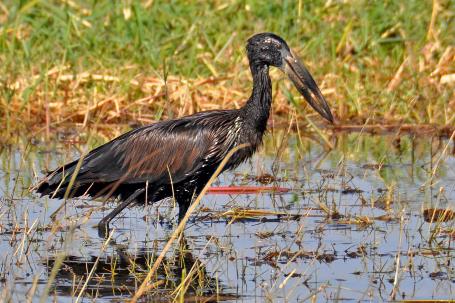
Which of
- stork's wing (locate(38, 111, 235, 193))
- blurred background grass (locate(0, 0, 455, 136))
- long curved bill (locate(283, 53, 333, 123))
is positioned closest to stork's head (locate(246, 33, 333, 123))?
long curved bill (locate(283, 53, 333, 123))

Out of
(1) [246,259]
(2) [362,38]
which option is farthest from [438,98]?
(1) [246,259]

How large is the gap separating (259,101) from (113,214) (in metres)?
1.24

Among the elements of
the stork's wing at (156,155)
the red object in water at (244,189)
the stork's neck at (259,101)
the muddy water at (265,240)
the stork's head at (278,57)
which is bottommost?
the muddy water at (265,240)

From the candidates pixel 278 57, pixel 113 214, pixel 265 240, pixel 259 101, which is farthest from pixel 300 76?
pixel 113 214

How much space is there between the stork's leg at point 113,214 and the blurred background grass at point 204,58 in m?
2.89

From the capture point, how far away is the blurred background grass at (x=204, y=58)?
11.7m

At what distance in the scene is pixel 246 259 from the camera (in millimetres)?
6832

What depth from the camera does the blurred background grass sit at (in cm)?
1166

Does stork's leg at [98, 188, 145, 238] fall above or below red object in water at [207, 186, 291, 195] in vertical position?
below

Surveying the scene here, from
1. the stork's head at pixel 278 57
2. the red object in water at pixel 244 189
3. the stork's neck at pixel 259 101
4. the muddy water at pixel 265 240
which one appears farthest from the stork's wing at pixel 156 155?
the red object in water at pixel 244 189

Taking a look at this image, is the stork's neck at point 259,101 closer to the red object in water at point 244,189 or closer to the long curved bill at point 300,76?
the long curved bill at point 300,76

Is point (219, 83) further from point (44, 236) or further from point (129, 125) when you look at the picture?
point (44, 236)

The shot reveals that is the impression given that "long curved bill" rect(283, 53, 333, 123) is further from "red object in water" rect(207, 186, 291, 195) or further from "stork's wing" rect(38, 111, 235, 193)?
"red object in water" rect(207, 186, 291, 195)

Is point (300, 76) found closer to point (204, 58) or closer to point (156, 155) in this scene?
point (156, 155)
